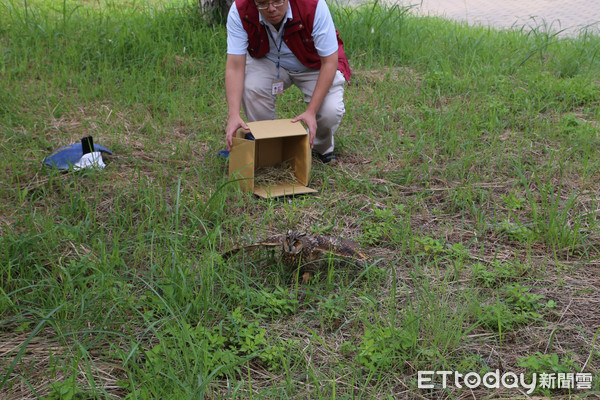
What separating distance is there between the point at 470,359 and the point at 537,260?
0.82 metres

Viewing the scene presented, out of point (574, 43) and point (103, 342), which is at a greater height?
point (574, 43)

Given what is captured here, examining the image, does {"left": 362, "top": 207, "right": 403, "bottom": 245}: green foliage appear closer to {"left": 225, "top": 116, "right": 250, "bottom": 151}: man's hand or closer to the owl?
the owl

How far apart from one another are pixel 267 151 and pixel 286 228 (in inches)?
35.7

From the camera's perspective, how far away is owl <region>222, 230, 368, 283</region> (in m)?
2.31

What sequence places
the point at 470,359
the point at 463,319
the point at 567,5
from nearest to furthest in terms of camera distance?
the point at 470,359, the point at 463,319, the point at 567,5

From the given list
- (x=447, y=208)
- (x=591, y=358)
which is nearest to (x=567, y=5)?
(x=447, y=208)

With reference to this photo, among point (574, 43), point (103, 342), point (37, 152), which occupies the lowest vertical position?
point (103, 342)

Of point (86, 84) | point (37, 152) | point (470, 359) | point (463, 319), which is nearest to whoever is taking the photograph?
point (470, 359)

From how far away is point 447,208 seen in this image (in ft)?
9.89

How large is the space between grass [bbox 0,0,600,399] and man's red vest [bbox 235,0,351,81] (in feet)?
2.20

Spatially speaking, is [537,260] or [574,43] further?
[574,43]

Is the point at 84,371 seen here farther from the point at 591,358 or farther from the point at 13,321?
the point at 591,358

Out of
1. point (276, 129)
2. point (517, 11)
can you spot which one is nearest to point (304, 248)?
point (276, 129)

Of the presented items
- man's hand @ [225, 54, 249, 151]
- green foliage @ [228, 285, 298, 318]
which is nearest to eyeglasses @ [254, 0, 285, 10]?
man's hand @ [225, 54, 249, 151]
